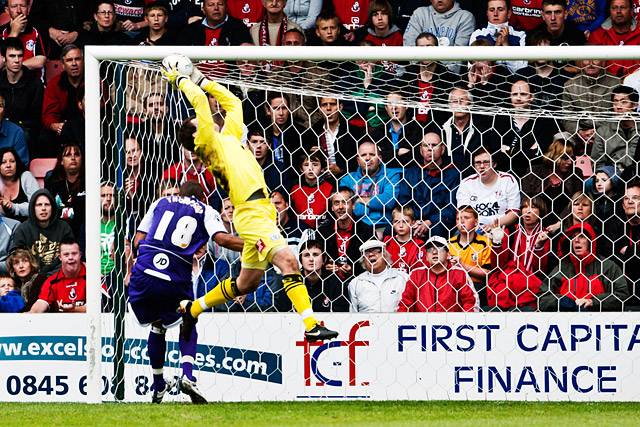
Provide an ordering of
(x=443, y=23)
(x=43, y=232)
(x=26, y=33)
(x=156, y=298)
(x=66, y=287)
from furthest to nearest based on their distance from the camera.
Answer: (x=26, y=33) → (x=443, y=23) → (x=43, y=232) → (x=66, y=287) → (x=156, y=298)

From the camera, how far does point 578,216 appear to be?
31.5 feet

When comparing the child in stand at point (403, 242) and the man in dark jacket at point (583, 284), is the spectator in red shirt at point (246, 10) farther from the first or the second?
the man in dark jacket at point (583, 284)

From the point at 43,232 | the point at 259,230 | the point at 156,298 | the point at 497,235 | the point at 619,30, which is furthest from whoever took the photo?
the point at 619,30

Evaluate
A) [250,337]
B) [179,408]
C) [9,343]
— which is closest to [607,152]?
[250,337]

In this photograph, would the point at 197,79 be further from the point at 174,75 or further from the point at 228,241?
the point at 228,241

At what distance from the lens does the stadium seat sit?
37.3ft

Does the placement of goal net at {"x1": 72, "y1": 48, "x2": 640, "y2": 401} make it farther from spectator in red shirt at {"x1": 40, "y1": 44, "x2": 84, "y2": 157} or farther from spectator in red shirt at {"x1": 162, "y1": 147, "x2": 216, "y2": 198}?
spectator in red shirt at {"x1": 40, "y1": 44, "x2": 84, "y2": 157}

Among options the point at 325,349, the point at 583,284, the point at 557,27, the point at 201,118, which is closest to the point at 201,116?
the point at 201,118

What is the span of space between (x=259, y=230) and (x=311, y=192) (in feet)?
8.14

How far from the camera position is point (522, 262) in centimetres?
956

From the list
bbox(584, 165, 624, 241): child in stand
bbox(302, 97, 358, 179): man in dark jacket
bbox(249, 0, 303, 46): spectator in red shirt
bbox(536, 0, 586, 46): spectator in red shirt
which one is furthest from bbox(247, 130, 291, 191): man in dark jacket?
bbox(536, 0, 586, 46): spectator in red shirt

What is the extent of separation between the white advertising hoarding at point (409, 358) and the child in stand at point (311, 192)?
1081 millimetres

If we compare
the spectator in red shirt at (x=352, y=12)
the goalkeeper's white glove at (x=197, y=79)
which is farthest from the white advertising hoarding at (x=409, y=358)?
the spectator in red shirt at (x=352, y=12)

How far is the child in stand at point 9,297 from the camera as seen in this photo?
1023 cm
